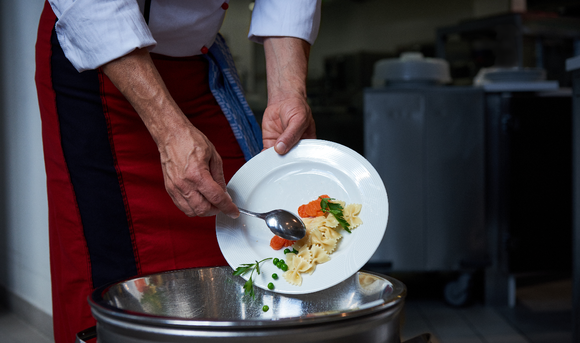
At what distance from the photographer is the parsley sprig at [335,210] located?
0.75 metres

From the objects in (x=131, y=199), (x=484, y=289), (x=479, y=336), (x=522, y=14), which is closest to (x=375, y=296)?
(x=131, y=199)

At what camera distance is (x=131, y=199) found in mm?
921

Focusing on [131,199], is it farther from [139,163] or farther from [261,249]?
[261,249]

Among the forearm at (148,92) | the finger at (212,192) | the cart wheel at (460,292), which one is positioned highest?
the forearm at (148,92)

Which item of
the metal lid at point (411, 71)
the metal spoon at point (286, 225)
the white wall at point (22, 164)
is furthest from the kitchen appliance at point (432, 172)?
the metal spoon at point (286, 225)

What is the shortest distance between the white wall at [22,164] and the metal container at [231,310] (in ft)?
4.30

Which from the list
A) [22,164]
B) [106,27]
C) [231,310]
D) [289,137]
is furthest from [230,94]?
[22,164]

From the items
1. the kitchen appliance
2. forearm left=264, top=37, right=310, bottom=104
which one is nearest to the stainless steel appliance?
the kitchen appliance

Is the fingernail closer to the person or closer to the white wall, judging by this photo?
the person

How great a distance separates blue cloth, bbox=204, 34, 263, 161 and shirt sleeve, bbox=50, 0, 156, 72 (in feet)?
1.02

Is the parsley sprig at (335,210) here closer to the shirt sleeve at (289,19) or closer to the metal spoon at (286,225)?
the metal spoon at (286,225)

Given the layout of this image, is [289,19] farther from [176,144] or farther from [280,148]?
[176,144]

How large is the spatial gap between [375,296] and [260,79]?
3768 mm

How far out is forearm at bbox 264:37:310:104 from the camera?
95 cm
